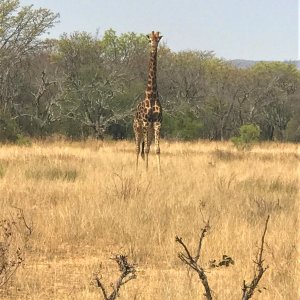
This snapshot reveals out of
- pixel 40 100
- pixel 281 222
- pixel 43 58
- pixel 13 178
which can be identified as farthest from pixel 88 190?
pixel 43 58

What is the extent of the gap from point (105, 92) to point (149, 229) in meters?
19.2

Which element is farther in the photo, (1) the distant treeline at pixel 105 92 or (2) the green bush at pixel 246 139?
(1) the distant treeline at pixel 105 92

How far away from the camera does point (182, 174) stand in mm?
9836

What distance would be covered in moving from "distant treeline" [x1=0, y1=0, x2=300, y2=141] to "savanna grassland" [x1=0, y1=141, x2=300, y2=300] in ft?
37.4

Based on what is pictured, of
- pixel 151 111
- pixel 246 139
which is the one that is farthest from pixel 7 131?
pixel 151 111

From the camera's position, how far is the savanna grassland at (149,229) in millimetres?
3846

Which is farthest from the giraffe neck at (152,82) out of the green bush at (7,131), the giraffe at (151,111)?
the green bush at (7,131)

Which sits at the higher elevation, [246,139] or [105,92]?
[105,92]

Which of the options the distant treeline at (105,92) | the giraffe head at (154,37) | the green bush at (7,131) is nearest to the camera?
the giraffe head at (154,37)

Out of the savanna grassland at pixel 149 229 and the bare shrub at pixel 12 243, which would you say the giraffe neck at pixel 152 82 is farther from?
the bare shrub at pixel 12 243

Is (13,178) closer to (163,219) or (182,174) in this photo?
A: (182,174)

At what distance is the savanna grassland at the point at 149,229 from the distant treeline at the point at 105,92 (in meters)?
11.4

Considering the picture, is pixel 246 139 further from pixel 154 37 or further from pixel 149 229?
pixel 149 229

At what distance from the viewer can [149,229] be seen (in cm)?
541
